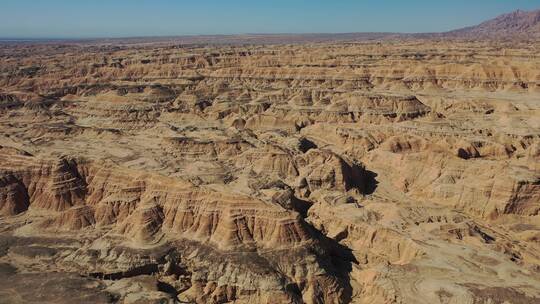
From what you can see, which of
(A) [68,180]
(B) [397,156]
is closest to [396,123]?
(B) [397,156]

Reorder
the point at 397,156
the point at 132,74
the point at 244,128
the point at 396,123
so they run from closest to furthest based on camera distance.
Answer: the point at 397,156 → the point at 396,123 → the point at 244,128 → the point at 132,74

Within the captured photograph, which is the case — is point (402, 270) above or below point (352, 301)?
above

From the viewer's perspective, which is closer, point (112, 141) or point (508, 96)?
point (112, 141)

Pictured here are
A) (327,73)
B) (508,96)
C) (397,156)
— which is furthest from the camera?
(327,73)

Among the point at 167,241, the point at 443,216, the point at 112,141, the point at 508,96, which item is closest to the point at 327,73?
the point at 508,96

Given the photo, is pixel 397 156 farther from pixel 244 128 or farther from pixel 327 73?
pixel 327 73

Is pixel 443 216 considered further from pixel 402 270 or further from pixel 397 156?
pixel 397 156
